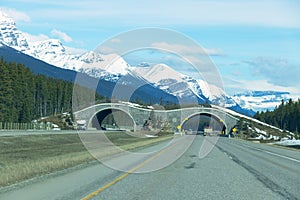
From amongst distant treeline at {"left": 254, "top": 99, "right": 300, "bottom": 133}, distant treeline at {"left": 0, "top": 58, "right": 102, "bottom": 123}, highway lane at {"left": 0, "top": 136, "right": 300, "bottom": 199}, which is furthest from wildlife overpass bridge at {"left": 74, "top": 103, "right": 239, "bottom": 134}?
highway lane at {"left": 0, "top": 136, "right": 300, "bottom": 199}

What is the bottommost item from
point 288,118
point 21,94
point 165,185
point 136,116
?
point 165,185

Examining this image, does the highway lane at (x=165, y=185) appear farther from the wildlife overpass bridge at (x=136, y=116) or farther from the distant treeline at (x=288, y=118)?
the distant treeline at (x=288, y=118)

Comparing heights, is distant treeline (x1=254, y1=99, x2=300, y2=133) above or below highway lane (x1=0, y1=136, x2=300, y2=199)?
above

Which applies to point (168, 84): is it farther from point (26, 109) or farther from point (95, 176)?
point (95, 176)

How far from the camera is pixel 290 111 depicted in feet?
538

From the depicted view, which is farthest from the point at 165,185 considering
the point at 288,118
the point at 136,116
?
the point at 288,118

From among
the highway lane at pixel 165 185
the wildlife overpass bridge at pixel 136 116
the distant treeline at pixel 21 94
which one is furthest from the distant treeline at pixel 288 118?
the highway lane at pixel 165 185

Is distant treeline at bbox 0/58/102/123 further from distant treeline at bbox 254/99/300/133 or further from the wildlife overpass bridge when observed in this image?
distant treeline at bbox 254/99/300/133

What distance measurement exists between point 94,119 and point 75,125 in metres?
19.9

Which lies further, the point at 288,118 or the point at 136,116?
the point at 288,118

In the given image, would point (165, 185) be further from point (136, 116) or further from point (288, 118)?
point (288, 118)

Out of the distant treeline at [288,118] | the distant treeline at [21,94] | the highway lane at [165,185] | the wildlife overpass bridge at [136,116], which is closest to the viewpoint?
the highway lane at [165,185]

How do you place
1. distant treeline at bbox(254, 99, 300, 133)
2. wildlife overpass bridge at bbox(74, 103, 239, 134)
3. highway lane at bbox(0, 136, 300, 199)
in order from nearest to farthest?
highway lane at bbox(0, 136, 300, 199), wildlife overpass bridge at bbox(74, 103, 239, 134), distant treeline at bbox(254, 99, 300, 133)

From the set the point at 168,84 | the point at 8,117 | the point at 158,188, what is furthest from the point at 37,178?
the point at 8,117
